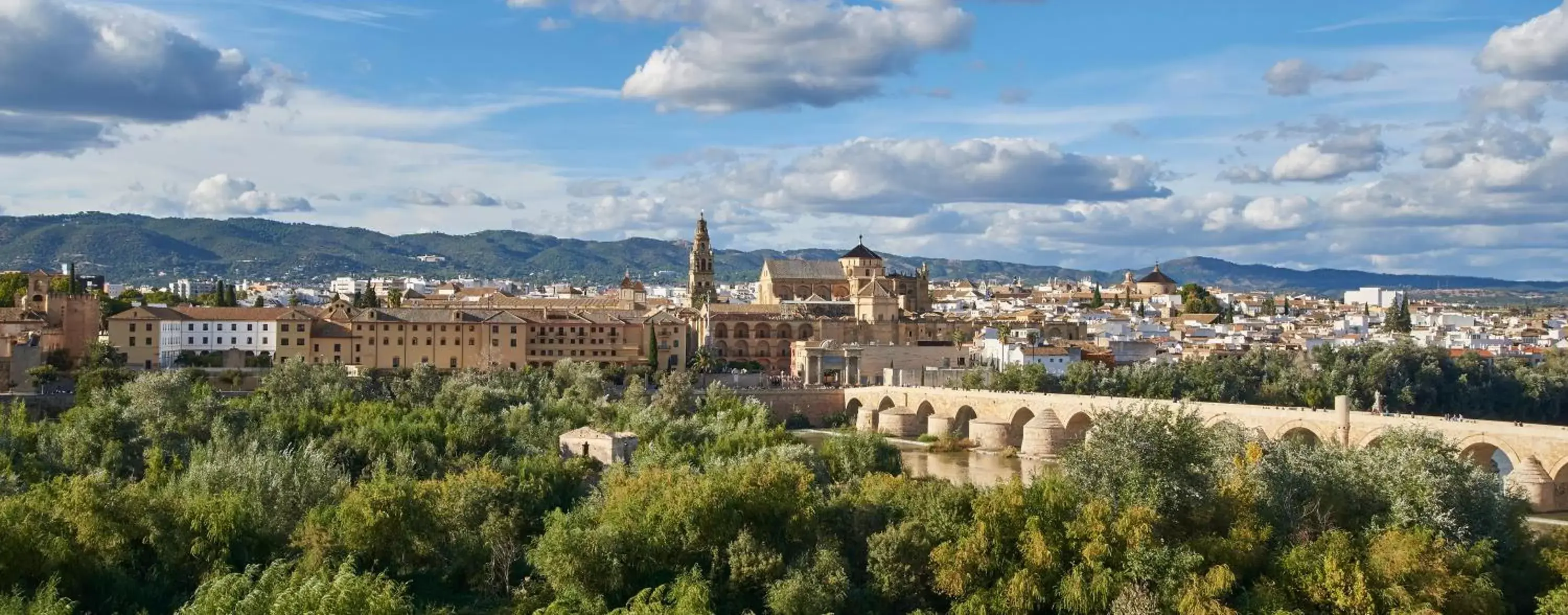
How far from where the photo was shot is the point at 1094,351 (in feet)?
198

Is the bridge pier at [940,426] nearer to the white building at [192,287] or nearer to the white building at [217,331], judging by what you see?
the white building at [217,331]

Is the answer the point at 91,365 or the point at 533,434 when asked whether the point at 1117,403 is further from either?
the point at 91,365

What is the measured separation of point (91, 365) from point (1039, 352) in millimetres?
31145

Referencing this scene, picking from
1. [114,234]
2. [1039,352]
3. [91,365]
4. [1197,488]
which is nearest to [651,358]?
[1039,352]

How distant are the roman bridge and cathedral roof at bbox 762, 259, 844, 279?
2414 centimetres

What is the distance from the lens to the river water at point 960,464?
35.5 m

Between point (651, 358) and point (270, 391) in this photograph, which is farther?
point (651, 358)

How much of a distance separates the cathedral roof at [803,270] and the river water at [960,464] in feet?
102

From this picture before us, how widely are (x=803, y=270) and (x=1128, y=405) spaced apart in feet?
149

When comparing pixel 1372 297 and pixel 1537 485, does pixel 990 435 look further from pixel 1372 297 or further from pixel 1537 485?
pixel 1372 297

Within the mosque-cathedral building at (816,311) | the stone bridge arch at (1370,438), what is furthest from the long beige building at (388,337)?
the stone bridge arch at (1370,438)

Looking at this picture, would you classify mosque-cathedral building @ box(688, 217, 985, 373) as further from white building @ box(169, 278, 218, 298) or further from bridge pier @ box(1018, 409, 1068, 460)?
white building @ box(169, 278, 218, 298)

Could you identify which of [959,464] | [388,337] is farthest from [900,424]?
[388,337]

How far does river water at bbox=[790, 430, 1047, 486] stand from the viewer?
117 ft
